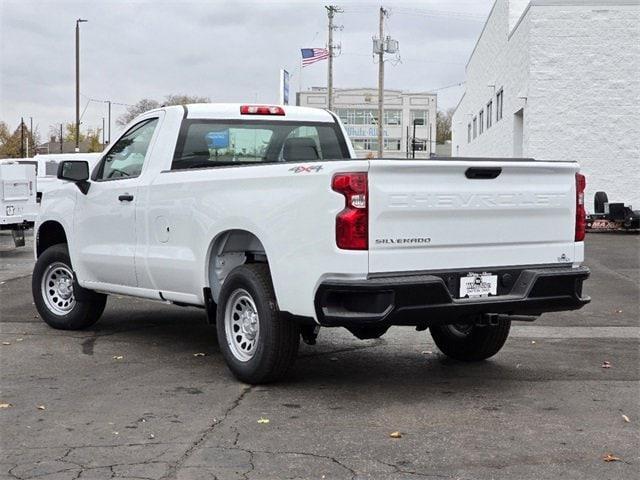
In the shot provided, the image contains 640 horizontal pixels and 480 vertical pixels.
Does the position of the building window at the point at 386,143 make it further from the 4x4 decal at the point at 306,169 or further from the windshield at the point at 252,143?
the 4x4 decal at the point at 306,169

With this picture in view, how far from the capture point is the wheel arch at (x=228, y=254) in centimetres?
638

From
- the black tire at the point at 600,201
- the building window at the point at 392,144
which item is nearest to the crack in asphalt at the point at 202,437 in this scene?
the black tire at the point at 600,201

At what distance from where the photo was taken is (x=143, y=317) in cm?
973

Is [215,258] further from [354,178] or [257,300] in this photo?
[354,178]

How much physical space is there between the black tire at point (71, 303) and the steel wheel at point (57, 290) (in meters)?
0.01

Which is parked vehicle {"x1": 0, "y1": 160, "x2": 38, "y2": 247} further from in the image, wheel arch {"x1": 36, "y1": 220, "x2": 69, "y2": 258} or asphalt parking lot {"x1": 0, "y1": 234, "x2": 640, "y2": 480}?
asphalt parking lot {"x1": 0, "y1": 234, "x2": 640, "y2": 480}

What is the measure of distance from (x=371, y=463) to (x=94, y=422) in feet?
6.02

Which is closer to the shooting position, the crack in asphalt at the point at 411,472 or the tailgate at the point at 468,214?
the crack in asphalt at the point at 411,472

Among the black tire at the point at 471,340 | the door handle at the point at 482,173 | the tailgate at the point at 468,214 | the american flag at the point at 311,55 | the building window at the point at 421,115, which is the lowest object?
the black tire at the point at 471,340

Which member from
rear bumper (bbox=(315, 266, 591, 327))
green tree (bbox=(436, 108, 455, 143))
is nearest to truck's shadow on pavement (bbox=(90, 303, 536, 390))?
rear bumper (bbox=(315, 266, 591, 327))

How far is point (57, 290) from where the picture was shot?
875cm

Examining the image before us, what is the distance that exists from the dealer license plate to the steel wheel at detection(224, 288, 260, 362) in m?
1.50

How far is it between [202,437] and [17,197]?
567 inches

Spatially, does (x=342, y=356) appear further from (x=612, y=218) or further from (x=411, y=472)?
(x=612, y=218)
